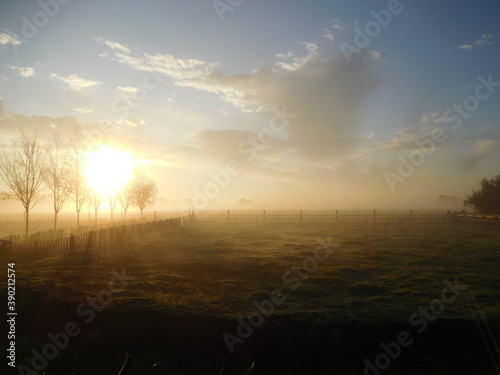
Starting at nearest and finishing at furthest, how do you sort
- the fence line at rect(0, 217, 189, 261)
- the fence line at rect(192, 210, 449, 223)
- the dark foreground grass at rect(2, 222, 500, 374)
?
the dark foreground grass at rect(2, 222, 500, 374)
the fence line at rect(0, 217, 189, 261)
the fence line at rect(192, 210, 449, 223)

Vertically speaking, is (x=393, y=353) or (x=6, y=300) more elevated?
(x=6, y=300)

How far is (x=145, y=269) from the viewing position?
46.4 ft

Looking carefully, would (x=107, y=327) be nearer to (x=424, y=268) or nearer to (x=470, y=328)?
(x=470, y=328)

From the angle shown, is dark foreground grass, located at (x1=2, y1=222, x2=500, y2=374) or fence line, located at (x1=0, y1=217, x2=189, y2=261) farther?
fence line, located at (x1=0, y1=217, x2=189, y2=261)

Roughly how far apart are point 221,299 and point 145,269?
19.1ft

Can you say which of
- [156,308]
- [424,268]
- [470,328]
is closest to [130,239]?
[156,308]

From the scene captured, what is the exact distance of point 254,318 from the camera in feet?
27.8

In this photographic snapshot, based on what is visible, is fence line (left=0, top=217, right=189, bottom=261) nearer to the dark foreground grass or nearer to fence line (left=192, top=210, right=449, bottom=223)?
the dark foreground grass

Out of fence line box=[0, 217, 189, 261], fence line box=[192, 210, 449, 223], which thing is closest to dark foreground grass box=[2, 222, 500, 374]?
fence line box=[0, 217, 189, 261]

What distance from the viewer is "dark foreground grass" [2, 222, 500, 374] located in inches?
282

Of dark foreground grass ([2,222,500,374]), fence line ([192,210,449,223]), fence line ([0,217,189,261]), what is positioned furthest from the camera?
fence line ([192,210,449,223])

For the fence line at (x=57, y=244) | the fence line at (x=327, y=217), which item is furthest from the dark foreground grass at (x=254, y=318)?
the fence line at (x=327, y=217)

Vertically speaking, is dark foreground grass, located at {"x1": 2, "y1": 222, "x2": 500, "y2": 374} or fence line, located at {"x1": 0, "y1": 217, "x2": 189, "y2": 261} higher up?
fence line, located at {"x1": 0, "y1": 217, "x2": 189, "y2": 261}

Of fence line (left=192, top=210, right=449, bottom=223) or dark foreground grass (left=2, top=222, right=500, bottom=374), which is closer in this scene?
dark foreground grass (left=2, top=222, right=500, bottom=374)
